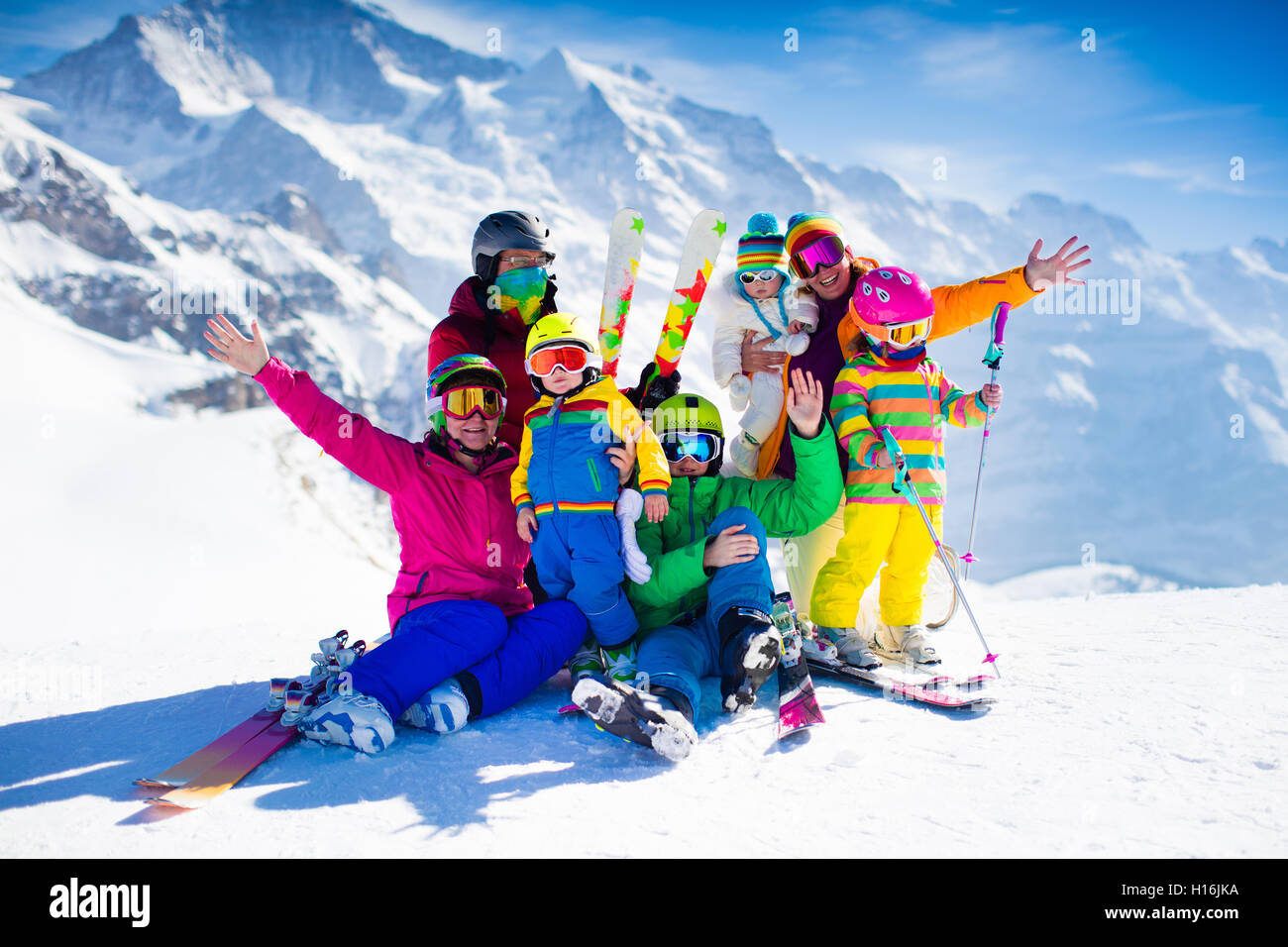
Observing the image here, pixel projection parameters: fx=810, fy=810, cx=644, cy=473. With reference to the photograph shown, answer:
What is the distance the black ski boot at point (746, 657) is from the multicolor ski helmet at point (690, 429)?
780mm

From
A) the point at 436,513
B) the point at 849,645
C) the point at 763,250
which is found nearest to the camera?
the point at 436,513

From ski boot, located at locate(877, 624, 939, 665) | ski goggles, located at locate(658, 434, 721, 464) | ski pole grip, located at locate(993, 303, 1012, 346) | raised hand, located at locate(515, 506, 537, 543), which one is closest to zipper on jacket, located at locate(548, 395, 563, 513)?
raised hand, located at locate(515, 506, 537, 543)

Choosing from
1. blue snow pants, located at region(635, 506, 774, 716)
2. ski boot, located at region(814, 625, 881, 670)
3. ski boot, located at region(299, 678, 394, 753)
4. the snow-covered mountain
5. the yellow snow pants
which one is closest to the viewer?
ski boot, located at region(299, 678, 394, 753)

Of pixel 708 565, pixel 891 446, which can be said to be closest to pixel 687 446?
pixel 708 565

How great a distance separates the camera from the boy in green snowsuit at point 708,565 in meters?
2.81

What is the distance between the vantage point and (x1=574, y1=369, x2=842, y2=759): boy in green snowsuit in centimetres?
281

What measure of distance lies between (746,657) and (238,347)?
2.34m

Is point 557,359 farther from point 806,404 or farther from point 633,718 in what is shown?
point 633,718

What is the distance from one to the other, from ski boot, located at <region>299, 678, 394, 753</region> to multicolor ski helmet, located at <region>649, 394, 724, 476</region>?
1.54 meters

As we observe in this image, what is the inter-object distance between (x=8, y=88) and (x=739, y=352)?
181107 millimetres

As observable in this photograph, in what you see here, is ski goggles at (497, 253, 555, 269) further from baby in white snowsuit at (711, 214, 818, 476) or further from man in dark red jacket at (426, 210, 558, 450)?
baby in white snowsuit at (711, 214, 818, 476)

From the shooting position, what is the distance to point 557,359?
325cm

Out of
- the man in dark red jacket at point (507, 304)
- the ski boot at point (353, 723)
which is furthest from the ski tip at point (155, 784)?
the man in dark red jacket at point (507, 304)

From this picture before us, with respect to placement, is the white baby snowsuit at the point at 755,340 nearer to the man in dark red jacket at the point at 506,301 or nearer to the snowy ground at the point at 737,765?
the man in dark red jacket at the point at 506,301
